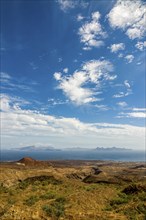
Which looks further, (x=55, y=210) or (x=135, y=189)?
(x=135, y=189)

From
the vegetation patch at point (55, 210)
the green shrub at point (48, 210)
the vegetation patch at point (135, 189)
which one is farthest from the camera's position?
the vegetation patch at point (135, 189)

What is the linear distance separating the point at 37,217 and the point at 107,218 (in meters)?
4.07

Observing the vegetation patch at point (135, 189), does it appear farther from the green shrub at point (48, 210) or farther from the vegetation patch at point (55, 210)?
the green shrub at point (48, 210)

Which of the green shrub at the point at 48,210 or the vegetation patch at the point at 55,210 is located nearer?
the vegetation patch at the point at 55,210

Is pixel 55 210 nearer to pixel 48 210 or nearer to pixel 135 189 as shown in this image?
pixel 48 210

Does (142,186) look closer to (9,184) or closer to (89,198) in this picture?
(89,198)

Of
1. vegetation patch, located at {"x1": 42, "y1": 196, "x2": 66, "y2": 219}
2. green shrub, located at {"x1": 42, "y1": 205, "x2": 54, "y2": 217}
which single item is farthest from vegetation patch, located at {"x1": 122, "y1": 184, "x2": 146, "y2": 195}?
green shrub, located at {"x1": 42, "y1": 205, "x2": 54, "y2": 217}

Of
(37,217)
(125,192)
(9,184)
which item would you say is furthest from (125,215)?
(9,184)

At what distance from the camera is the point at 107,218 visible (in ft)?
49.8

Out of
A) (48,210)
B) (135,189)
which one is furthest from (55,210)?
(135,189)

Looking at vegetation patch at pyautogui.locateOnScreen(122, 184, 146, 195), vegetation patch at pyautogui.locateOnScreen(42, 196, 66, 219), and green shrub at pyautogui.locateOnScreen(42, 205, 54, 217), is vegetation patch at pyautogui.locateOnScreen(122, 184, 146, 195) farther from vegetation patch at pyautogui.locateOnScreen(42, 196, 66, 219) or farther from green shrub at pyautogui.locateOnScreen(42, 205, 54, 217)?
green shrub at pyautogui.locateOnScreen(42, 205, 54, 217)

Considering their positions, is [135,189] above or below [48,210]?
below

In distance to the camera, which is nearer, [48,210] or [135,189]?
[48,210]

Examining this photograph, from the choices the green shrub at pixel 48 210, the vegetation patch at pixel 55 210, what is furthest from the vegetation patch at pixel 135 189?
Answer: the green shrub at pixel 48 210
